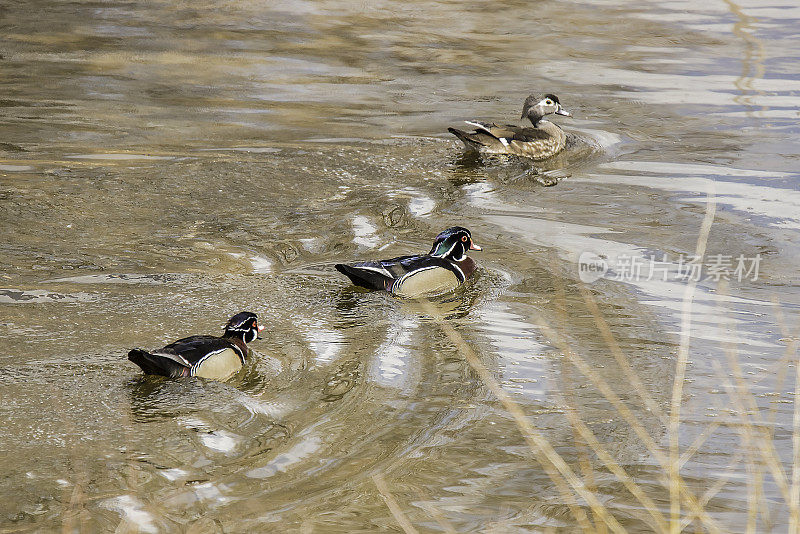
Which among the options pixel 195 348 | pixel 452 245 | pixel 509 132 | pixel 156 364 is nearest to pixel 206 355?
pixel 195 348

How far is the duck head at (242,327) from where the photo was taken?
622 cm

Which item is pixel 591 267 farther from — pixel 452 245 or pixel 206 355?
pixel 206 355

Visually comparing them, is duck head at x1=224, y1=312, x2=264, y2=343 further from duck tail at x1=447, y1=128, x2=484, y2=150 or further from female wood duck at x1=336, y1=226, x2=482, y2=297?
duck tail at x1=447, y1=128, x2=484, y2=150

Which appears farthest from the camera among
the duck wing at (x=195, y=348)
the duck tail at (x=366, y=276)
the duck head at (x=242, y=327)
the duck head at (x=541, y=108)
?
the duck head at (x=541, y=108)

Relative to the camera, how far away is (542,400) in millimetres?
5922

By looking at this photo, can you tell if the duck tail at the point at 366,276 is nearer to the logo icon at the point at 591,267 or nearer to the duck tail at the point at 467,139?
the logo icon at the point at 591,267

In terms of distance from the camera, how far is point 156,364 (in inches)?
227

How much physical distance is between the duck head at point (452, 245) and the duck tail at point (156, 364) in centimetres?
245

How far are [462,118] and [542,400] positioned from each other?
7.04 meters

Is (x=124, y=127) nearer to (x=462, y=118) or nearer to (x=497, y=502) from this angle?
(x=462, y=118)

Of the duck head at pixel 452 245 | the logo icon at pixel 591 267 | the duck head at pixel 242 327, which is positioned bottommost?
the logo icon at pixel 591 267

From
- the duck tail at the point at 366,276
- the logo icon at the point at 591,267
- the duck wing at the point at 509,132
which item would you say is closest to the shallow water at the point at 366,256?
the logo icon at the point at 591,267

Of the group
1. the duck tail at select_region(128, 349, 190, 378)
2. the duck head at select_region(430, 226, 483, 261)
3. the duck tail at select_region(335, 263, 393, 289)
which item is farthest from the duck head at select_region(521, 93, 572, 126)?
the duck tail at select_region(128, 349, 190, 378)

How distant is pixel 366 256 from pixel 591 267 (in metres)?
1.67
